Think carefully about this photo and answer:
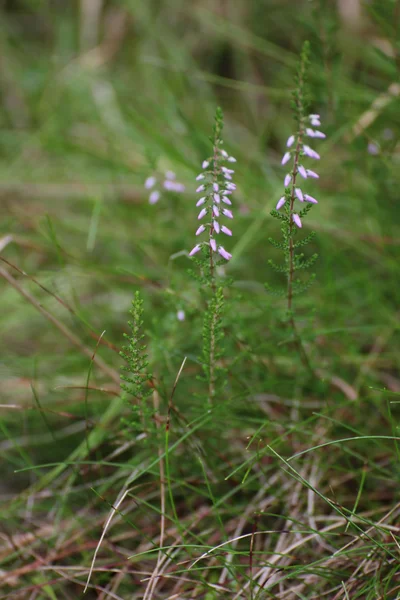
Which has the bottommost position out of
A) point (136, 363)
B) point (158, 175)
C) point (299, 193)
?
point (136, 363)

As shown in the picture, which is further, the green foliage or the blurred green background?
the blurred green background

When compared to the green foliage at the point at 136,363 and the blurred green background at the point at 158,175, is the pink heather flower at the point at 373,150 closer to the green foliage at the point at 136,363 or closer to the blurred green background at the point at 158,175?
the blurred green background at the point at 158,175

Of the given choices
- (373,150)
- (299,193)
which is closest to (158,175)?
(373,150)

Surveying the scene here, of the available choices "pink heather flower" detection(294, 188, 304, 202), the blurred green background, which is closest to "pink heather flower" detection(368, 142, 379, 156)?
the blurred green background

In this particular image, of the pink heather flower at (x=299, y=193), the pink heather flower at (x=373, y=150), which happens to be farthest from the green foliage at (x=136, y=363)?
the pink heather flower at (x=373, y=150)

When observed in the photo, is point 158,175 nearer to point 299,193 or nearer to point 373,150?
point 373,150

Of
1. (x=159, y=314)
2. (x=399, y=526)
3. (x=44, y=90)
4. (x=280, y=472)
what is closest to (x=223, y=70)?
(x=44, y=90)

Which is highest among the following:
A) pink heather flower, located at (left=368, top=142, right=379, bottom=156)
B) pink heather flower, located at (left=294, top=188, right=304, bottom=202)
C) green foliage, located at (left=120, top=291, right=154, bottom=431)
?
pink heather flower, located at (left=368, top=142, right=379, bottom=156)

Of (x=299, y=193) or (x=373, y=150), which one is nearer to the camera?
(x=299, y=193)

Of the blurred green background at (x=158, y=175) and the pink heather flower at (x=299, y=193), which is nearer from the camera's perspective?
the pink heather flower at (x=299, y=193)

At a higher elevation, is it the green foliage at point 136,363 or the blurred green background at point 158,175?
the blurred green background at point 158,175

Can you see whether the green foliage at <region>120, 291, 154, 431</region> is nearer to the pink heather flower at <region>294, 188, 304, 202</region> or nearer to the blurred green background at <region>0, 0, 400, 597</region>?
the blurred green background at <region>0, 0, 400, 597</region>

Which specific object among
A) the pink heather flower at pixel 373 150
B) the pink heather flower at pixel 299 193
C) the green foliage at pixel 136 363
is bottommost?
the green foliage at pixel 136 363
